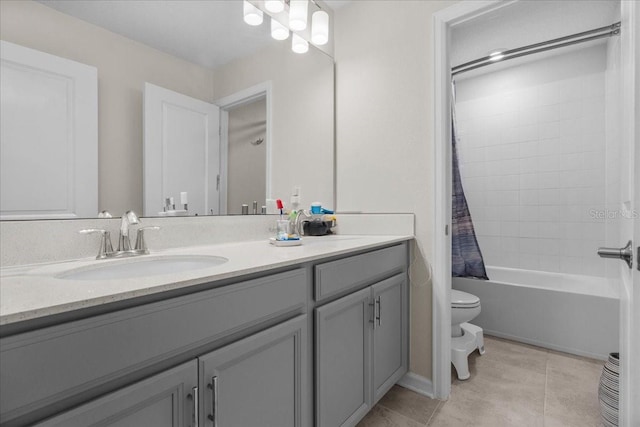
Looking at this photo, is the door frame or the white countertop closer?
the white countertop

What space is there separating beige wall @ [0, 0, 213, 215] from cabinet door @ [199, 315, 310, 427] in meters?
0.71

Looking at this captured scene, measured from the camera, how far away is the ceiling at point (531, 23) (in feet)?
6.89

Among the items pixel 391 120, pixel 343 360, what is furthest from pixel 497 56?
pixel 343 360

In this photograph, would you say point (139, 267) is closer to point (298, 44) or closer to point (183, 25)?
point (183, 25)

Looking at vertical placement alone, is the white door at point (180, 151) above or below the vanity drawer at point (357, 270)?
above

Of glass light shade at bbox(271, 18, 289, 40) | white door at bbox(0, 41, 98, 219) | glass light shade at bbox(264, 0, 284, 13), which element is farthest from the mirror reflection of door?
white door at bbox(0, 41, 98, 219)

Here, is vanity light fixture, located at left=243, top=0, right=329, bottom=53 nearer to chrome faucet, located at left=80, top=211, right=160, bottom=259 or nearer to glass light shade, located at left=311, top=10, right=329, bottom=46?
glass light shade, located at left=311, top=10, right=329, bottom=46

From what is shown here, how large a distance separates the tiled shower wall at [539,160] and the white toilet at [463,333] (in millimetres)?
1174

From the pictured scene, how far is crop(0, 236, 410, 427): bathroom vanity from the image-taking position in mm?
536

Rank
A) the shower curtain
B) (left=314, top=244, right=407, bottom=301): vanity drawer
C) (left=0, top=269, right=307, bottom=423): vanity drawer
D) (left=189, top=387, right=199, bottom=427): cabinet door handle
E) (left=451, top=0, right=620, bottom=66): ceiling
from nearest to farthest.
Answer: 1. (left=0, top=269, right=307, bottom=423): vanity drawer
2. (left=189, top=387, right=199, bottom=427): cabinet door handle
3. (left=314, top=244, right=407, bottom=301): vanity drawer
4. (left=451, top=0, right=620, bottom=66): ceiling
5. the shower curtain

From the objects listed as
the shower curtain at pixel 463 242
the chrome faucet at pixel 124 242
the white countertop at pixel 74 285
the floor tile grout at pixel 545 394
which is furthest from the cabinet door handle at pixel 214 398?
the shower curtain at pixel 463 242

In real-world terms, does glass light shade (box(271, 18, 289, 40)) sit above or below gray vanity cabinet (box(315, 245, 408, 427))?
above

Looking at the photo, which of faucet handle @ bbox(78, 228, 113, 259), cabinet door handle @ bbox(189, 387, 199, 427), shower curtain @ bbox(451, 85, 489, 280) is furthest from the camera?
shower curtain @ bbox(451, 85, 489, 280)

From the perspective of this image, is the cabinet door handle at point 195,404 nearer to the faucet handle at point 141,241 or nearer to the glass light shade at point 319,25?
the faucet handle at point 141,241
